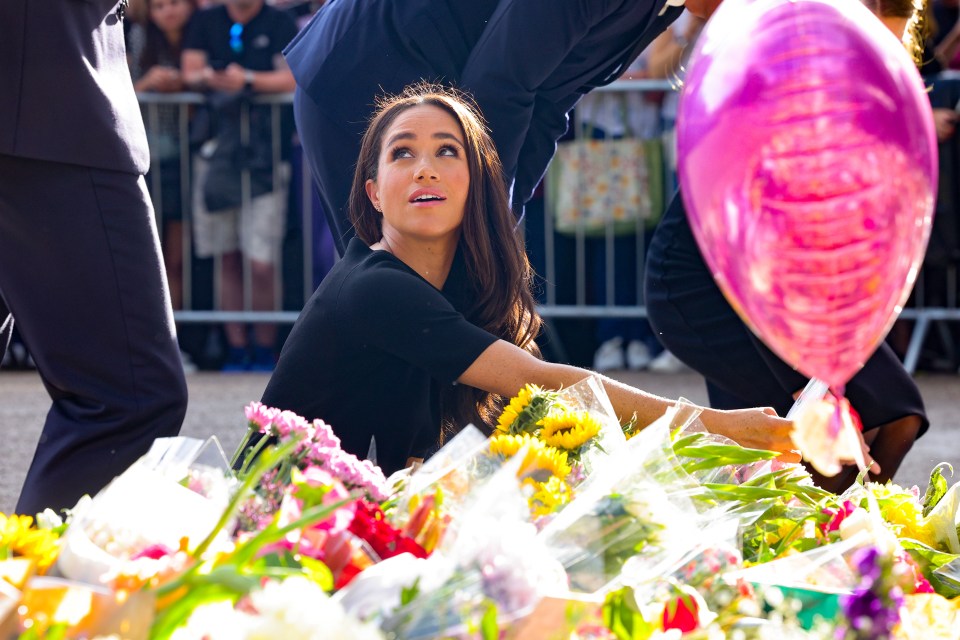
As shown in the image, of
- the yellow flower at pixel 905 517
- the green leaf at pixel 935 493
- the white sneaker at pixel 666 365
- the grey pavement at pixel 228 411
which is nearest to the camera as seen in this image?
the yellow flower at pixel 905 517

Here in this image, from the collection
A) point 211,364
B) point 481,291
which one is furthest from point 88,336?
point 211,364

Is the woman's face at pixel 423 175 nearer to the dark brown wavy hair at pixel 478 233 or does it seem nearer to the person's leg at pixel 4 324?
the dark brown wavy hair at pixel 478 233

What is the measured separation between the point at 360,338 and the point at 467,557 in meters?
1.48

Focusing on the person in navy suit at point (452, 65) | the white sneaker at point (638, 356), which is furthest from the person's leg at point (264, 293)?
the person in navy suit at point (452, 65)

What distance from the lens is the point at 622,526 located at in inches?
57.1

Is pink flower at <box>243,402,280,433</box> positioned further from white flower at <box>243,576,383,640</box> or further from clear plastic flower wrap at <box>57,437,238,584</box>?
white flower at <box>243,576,383,640</box>

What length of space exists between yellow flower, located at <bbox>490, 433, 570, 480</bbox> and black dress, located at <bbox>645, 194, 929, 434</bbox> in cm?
154

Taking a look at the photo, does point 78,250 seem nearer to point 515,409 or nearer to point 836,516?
point 515,409

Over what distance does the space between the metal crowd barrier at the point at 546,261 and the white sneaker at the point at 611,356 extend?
0.14 meters

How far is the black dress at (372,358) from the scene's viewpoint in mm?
2609

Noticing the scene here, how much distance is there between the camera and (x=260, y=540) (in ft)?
4.03

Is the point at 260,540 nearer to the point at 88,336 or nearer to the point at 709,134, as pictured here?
the point at 709,134

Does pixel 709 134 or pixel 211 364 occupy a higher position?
pixel 709 134

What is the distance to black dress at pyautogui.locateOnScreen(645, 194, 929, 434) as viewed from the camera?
316 cm
